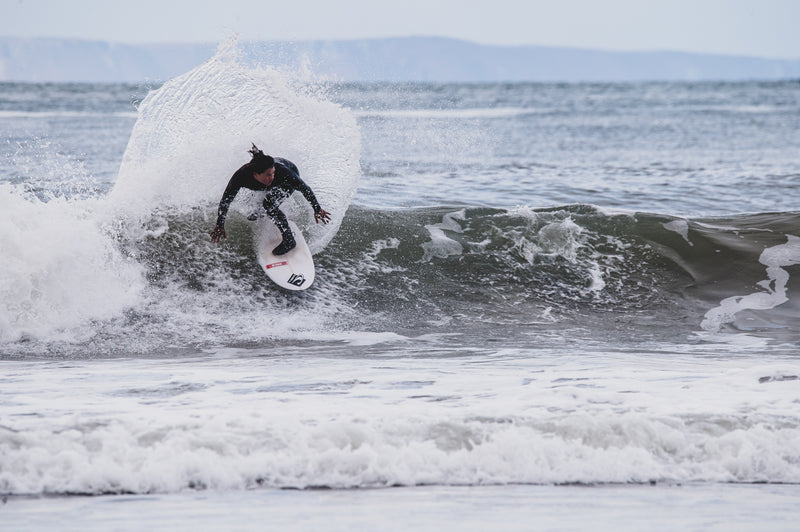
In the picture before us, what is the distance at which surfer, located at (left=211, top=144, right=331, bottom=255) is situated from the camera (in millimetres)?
8219

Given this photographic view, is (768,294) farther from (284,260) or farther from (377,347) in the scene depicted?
(284,260)

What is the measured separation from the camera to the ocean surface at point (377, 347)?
177 inches

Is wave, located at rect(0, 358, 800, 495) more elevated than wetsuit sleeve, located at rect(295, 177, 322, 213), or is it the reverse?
wetsuit sleeve, located at rect(295, 177, 322, 213)

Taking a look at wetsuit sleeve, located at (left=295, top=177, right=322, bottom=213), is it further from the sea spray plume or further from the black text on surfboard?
the sea spray plume

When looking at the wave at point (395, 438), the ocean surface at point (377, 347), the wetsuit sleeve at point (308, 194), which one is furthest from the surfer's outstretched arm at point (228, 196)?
the wave at point (395, 438)

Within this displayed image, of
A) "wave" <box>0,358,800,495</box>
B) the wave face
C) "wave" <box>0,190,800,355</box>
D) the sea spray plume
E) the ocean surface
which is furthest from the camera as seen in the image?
Answer: the sea spray plume

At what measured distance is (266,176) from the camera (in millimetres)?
8328

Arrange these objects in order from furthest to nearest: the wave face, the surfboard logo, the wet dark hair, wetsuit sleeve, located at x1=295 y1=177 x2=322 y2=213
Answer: the surfboard logo → wetsuit sleeve, located at x1=295 y1=177 x2=322 y2=213 → the wave face → the wet dark hair

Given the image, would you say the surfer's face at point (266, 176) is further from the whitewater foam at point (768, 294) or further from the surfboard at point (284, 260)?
the whitewater foam at point (768, 294)

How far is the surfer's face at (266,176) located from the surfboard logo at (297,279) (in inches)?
41.7

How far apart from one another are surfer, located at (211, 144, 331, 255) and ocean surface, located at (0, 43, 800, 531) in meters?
0.50

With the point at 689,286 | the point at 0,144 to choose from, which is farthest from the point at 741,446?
the point at 0,144

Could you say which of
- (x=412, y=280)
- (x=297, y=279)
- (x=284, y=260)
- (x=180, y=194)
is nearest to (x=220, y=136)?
(x=180, y=194)

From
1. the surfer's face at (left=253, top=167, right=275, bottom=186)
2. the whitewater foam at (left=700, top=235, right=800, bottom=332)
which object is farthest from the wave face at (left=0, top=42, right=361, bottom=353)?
the whitewater foam at (left=700, top=235, right=800, bottom=332)
